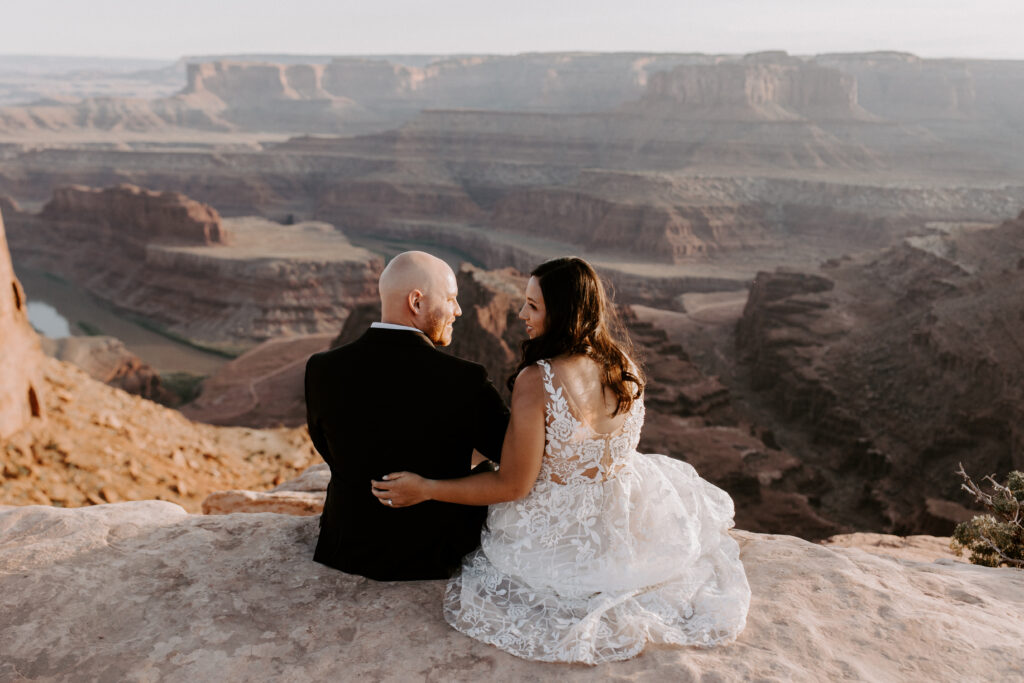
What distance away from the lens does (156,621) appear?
3619 mm

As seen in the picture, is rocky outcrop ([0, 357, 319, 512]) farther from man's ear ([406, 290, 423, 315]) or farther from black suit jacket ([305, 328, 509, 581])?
man's ear ([406, 290, 423, 315])

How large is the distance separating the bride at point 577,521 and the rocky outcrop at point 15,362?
305 inches

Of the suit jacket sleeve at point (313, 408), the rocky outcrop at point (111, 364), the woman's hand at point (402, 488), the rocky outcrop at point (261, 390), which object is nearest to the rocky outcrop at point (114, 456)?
the suit jacket sleeve at point (313, 408)

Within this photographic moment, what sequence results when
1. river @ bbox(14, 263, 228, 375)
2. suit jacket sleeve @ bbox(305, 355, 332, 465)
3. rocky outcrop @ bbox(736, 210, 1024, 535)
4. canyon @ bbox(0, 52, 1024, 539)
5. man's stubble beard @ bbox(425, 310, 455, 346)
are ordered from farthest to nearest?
river @ bbox(14, 263, 228, 375)
canyon @ bbox(0, 52, 1024, 539)
rocky outcrop @ bbox(736, 210, 1024, 535)
suit jacket sleeve @ bbox(305, 355, 332, 465)
man's stubble beard @ bbox(425, 310, 455, 346)

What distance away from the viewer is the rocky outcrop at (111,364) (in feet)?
107

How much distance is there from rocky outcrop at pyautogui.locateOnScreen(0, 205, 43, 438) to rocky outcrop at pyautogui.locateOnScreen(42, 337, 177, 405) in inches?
940

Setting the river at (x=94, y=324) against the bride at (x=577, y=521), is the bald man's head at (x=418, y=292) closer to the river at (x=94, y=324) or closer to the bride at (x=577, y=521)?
the bride at (x=577, y=521)

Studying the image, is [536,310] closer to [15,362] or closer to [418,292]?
[418,292]

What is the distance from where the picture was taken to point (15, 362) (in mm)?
9445

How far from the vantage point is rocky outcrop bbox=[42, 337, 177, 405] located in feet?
107

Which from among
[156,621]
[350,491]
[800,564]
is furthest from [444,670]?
[800,564]

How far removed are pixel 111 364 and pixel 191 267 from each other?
24151 mm

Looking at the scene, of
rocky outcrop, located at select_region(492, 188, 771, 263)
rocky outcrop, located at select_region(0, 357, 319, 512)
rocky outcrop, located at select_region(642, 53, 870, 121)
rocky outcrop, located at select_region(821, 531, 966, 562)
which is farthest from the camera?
rocky outcrop, located at select_region(642, 53, 870, 121)

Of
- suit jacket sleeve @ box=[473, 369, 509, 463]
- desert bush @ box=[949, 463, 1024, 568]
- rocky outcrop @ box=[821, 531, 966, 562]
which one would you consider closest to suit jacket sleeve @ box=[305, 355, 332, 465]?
suit jacket sleeve @ box=[473, 369, 509, 463]
